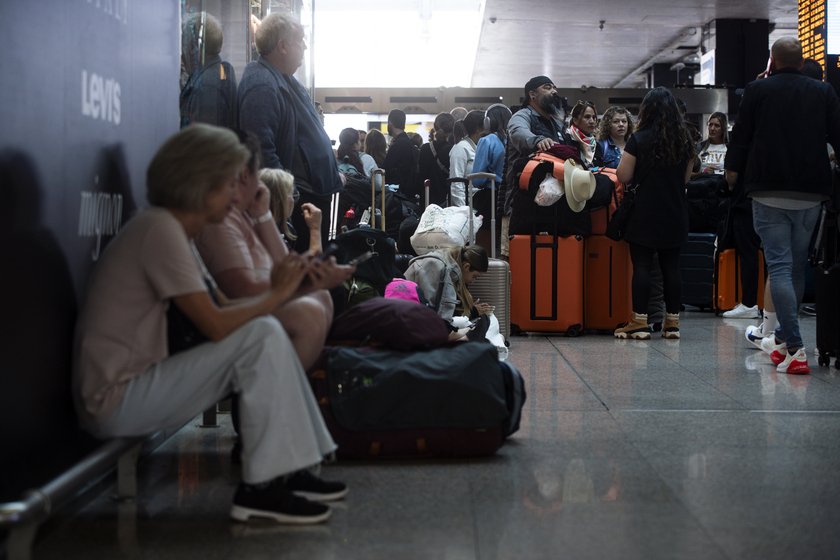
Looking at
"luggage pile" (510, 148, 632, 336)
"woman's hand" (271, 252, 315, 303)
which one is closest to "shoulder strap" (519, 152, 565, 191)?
"luggage pile" (510, 148, 632, 336)

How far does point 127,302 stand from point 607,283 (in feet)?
16.1

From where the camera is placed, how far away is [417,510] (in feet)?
7.23

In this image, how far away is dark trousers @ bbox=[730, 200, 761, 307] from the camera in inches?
272

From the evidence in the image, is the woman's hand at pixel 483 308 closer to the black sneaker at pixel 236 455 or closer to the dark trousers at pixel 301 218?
the dark trousers at pixel 301 218

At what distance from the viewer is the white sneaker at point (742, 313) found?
24.9 ft

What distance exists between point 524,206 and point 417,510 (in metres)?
4.22

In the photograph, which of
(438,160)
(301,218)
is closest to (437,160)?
(438,160)

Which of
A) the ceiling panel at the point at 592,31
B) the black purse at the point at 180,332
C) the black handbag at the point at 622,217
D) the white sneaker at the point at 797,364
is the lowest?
the white sneaker at the point at 797,364

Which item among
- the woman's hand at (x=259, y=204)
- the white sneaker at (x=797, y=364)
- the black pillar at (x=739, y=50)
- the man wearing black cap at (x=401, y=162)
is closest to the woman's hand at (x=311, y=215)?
the woman's hand at (x=259, y=204)

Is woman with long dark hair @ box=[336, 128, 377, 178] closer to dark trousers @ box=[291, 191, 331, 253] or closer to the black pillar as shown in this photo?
dark trousers @ box=[291, 191, 331, 253]

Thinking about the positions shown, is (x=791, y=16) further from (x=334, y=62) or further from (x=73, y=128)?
(x=73, y=128)

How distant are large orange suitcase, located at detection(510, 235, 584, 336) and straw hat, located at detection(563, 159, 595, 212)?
13.7 inches

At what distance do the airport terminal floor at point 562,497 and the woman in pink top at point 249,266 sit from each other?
0.48m

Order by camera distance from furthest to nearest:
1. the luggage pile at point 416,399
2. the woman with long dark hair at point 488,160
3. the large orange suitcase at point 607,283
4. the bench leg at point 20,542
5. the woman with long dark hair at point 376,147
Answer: the woman with long dark hair at point 376,147, the woman with long dark hair at point 488,160, the large orange suitcase at point 607,283, the luggage pile at point 416,399, the bench leg at point 20,542
